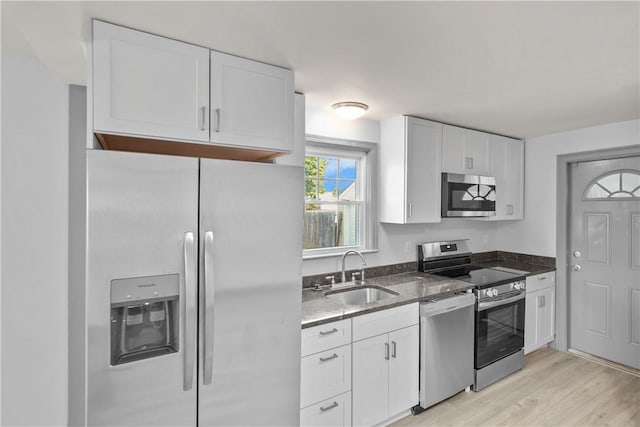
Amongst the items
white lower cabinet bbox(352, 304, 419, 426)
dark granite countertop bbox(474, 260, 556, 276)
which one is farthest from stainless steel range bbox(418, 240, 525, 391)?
white lower cabinet bbox(352, 304, 419, 426)

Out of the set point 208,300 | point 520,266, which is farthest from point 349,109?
point 520,266

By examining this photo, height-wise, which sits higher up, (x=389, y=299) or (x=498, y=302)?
(x=389, y=299)

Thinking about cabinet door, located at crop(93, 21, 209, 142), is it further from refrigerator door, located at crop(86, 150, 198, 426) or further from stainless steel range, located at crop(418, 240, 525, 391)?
stainless steel range, located at crop(418, 240, 525, 391)

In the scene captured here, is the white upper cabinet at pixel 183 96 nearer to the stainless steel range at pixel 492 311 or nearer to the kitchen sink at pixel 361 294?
the kitchen sink at pixel 361 294

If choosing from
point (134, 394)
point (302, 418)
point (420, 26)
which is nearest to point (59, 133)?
point (134, 394)

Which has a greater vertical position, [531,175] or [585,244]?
[531,175]

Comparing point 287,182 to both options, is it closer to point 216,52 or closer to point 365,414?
point 216,52

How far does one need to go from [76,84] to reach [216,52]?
39.6 inches

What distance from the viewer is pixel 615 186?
132 inches

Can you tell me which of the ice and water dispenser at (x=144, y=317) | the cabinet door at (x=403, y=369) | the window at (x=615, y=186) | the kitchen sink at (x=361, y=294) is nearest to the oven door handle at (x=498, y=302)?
the cabinet door at (x=403, y=369)

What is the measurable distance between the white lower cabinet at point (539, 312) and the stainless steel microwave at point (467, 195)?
0.83 m

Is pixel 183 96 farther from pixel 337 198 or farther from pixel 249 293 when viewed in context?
pixel 337 198

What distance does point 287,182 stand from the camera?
183cm

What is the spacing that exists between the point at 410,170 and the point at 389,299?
1.11 m
